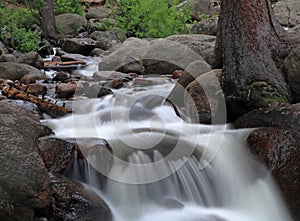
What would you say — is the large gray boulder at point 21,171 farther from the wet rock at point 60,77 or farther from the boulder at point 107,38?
the boulder at point 107,38

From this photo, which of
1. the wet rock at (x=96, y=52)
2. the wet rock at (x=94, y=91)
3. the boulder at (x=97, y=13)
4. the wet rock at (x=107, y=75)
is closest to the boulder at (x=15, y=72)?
the wet rock at (x=107, y=75)

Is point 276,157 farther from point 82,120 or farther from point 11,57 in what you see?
point 11,57

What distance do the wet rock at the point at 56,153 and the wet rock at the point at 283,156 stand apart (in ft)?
6.86

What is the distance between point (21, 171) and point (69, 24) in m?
14.3

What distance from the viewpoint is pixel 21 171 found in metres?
3.17

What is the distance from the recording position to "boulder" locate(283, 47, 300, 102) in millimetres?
5262

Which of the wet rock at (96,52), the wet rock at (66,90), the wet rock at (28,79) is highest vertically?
the wet rock at (66,90)

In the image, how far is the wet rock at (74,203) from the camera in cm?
336

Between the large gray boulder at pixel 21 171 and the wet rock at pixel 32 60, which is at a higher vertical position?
the large gray boulder at pixel 21 171

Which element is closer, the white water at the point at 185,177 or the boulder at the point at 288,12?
the white water at the point at 185,177

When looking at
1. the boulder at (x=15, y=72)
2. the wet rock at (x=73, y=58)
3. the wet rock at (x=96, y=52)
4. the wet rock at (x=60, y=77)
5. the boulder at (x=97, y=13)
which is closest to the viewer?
the boulder at (x=15, y=72)

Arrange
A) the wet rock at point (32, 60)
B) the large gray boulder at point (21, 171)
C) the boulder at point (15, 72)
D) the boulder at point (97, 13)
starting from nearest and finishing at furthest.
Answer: the large gray boulder at point (21, 171), the boulder at point (15, 72), the wet rock at point (32, 60), the boulder at point (97, 13)

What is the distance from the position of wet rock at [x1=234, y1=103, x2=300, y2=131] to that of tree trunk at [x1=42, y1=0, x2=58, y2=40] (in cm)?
1087

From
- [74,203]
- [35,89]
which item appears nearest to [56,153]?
[74,203]
